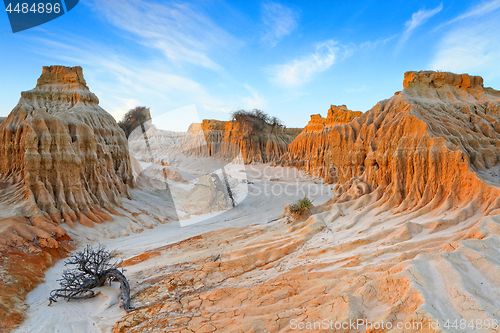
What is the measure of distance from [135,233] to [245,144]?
2633 centimetres

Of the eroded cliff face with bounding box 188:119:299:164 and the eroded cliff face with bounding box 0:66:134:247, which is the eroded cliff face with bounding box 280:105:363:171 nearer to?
the eroded cliff face with bounding box 188:119:299:164

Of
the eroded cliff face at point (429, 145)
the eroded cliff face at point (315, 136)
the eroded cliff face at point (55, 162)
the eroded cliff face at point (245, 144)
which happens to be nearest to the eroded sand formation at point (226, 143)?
the eroded cliff face at point (245, 144)

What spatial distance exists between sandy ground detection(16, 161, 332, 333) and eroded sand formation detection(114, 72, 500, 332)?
773mm

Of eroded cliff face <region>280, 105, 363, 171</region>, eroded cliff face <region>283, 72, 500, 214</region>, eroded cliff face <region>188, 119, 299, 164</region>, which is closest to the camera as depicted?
eroded cliff face <region>283, 72, 500, 214</region>

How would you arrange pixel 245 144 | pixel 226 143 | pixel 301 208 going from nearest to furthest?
pixel 301 208, pixel 245 144, pixel 226 143

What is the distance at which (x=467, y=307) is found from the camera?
2.81 m

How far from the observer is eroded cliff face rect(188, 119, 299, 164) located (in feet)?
118

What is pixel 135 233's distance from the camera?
11.0 metres

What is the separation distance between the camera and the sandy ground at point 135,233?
4824 millimetres

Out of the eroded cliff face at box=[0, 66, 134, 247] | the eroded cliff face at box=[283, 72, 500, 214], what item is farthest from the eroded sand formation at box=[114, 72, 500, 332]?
the eroded cliff face at box=[0, 66, 134, 247]

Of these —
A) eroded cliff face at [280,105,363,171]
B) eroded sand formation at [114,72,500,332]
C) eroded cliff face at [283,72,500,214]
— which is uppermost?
eroded cliff face at [280,105,363,171]

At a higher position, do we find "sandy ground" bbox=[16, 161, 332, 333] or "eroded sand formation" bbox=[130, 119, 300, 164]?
"eroded sand formation" bbox=[130, 119, 300, 164]

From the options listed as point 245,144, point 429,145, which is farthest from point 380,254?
point 245,144

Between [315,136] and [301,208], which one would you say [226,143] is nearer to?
[315,136]
